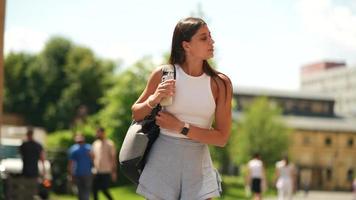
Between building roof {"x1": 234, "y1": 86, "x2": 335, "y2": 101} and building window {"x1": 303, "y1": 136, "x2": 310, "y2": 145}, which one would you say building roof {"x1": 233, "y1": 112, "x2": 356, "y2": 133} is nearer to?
building window {"x1": 303, "y1": 136, "x2": 310, "y2": 145}

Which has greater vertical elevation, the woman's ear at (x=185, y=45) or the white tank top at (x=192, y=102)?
the woman's ear at (x=185, y=45)

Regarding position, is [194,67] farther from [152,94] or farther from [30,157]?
[30,157]

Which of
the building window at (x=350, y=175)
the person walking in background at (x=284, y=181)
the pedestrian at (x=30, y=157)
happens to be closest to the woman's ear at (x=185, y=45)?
the pedestrian at (x=30, y=157)

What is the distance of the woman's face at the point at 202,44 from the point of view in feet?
13.3

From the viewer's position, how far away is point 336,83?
176 meters

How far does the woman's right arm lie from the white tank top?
0.33 feet

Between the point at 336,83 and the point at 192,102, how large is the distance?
176680mm

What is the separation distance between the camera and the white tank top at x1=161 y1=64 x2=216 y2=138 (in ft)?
13.1

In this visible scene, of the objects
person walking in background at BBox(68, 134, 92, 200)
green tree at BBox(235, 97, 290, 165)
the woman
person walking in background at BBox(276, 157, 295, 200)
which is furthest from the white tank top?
green tree at BBox(235, 97, 290, 165)

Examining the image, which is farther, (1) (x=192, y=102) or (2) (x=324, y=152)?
(2) (x=324, y=152)

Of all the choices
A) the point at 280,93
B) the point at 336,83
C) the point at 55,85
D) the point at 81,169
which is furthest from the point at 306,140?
the point at 81,169

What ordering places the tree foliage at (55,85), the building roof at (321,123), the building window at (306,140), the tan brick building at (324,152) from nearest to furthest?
1. the tree foliage at (55,85)
2. the tan brick building at (324,152)
3. the building window at (306,140)
4. the building roof at (321,123)

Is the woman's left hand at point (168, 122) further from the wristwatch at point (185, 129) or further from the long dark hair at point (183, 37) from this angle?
the long dark hair at point (183, 37)

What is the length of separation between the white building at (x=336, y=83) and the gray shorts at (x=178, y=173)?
155975mm
